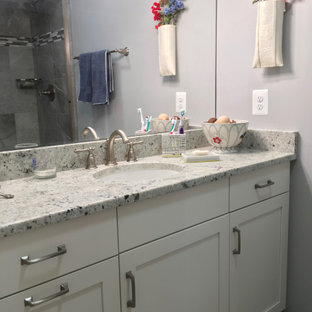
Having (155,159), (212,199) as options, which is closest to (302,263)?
(212,199)

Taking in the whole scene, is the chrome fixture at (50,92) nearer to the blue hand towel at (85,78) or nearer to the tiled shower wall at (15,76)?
the tiled shower wall at (15,76)

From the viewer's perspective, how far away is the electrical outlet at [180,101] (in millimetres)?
1933

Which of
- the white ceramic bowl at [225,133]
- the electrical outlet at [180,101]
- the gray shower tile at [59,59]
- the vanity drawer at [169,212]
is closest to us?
Result: the vanity drawer at [169,212]

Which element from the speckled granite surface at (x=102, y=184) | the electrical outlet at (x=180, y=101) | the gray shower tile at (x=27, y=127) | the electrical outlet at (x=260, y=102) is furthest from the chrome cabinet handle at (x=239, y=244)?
the gray shower tile at (x=27, y=127)

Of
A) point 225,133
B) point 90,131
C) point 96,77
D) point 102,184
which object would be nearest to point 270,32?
point 225,133

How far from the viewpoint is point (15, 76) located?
1255 mm

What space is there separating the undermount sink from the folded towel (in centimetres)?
30

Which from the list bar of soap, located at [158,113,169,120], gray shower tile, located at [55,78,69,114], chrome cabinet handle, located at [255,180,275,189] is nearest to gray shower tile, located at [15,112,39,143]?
gray shower tile, located at [55,78,69,114]

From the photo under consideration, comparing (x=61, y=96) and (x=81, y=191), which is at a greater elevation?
(x=61, y=96)

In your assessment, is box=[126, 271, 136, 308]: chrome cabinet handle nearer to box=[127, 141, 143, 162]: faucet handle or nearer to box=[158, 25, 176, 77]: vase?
box=[127, 141, 143, 162]: faucet handle

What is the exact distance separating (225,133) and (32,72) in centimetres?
88

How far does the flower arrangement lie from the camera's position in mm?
1820

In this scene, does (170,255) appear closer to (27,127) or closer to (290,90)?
(27,127)

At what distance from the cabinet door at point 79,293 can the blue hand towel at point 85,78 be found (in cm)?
70
